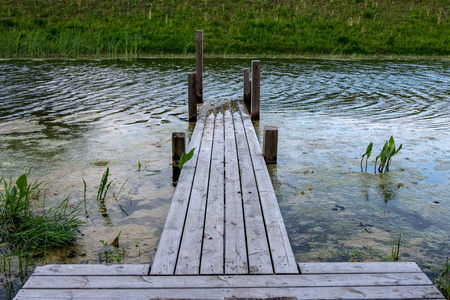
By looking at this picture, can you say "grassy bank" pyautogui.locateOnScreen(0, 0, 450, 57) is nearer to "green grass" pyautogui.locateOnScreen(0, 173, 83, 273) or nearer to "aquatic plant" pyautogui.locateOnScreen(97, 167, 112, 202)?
"aquatic plant" pyautogui.locateOnScreen(97, 167, 112, 202)

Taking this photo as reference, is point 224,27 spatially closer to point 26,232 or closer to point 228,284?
point 26,232

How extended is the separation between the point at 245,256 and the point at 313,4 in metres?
25.2

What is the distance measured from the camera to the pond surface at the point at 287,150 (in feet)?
12.5

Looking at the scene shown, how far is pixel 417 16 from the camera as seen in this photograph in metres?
24.0

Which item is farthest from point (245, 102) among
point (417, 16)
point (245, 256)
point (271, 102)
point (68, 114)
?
point (417, 16)

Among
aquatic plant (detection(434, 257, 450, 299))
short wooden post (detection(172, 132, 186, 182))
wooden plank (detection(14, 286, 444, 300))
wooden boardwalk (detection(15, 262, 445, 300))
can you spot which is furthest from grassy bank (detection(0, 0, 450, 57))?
aquatic plant (detection(434, 257, 450, 299))

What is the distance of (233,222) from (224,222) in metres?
0.07

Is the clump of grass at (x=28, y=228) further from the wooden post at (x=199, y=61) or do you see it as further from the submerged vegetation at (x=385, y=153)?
the wooden post at (x=199, y=61)

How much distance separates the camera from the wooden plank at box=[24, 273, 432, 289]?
2.55 meters

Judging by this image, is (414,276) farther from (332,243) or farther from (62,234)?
(62,234)

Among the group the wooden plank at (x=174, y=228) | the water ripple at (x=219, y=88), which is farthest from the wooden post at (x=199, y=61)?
the wooden plank at (x=174, y=228)

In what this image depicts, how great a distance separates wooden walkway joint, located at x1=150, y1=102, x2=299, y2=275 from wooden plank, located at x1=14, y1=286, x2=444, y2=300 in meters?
0.21

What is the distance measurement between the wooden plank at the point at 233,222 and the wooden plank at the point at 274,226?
0.19m

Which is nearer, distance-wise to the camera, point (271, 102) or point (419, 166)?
point (419, 166)
